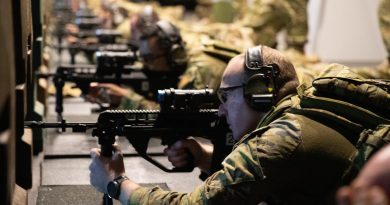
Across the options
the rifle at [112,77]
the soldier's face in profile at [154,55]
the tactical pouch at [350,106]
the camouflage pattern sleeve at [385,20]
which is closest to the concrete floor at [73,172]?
the rifle at [112,77]

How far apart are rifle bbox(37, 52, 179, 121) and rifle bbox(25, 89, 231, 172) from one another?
2190 millimetres

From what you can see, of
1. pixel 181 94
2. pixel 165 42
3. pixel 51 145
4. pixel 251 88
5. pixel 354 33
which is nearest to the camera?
pixel 251 88

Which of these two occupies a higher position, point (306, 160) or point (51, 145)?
point (306, 160)

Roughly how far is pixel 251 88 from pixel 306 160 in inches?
13.3

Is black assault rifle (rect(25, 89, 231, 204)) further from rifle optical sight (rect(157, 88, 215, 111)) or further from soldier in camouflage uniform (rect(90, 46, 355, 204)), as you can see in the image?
soldier in camouflage uniform (rect(90, 46, 355, 204))

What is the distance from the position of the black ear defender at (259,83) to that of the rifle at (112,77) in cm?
254

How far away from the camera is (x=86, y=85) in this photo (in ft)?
16.5

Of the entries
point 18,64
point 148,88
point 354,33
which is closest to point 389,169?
point 18,64

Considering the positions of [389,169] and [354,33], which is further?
[354,33]

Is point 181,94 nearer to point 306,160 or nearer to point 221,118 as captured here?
point 221,118

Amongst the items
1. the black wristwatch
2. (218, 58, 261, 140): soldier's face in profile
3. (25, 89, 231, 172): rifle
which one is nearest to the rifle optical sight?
(25, 89, 231, 172): rifle

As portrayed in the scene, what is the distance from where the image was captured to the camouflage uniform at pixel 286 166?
210cm

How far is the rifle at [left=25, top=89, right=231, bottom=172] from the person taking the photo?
8.31 feet

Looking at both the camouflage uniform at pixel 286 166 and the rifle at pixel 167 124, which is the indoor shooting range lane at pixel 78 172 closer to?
the rifle at pixel 167 124
